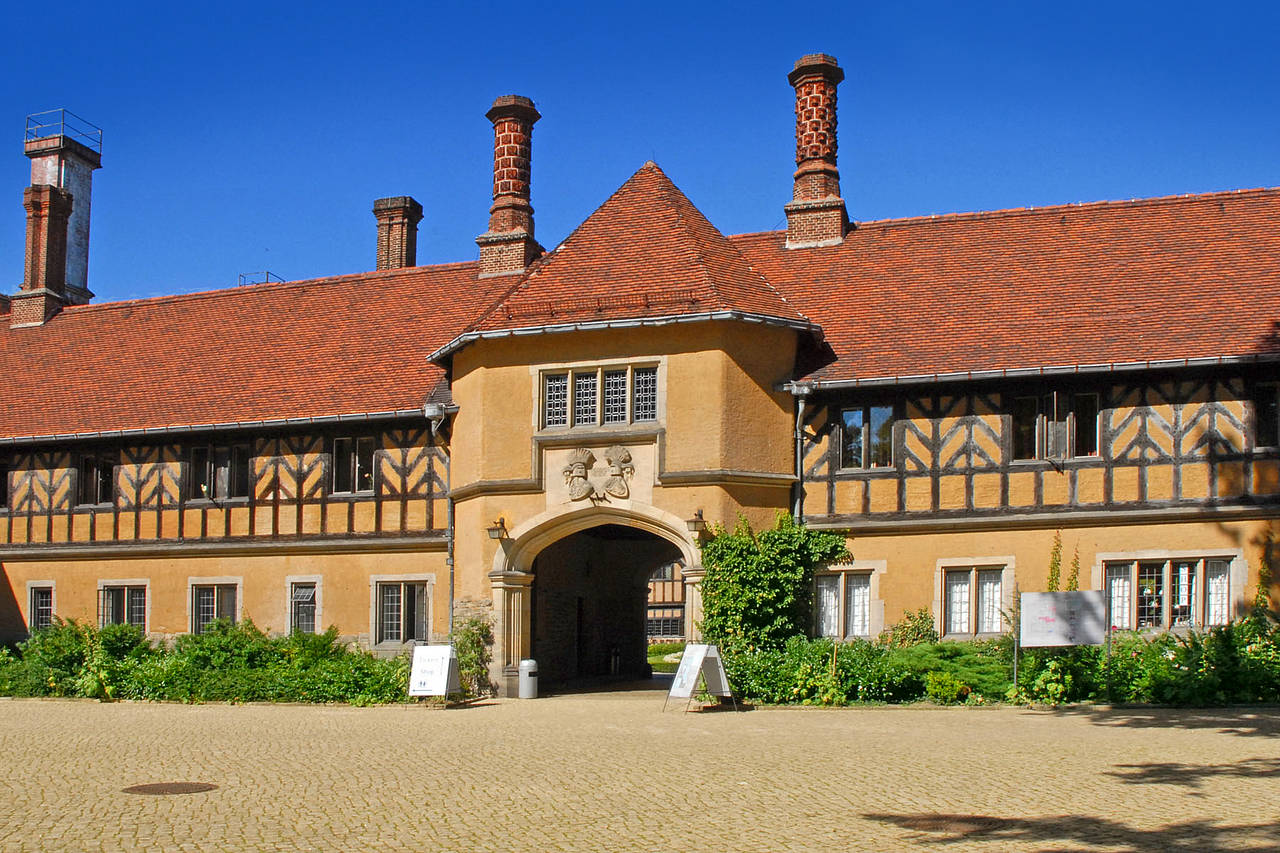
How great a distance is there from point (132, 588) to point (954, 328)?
52.0 ft

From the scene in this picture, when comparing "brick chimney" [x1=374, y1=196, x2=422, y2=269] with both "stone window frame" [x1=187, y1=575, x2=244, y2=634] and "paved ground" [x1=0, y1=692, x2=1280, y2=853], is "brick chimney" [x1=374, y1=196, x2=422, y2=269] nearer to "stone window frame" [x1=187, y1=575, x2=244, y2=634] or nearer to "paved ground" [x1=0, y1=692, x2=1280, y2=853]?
"stone window frame" [x1=187, y1=575, x2=244, y2=634]

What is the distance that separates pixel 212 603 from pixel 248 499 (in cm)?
207

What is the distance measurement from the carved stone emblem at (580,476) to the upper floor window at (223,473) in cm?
757

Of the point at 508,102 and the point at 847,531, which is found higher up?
the point at 508,102

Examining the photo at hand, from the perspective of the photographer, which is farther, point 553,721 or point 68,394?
point 68,394

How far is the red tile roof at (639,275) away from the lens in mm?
22078

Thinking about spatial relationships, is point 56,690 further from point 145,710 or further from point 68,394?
point 68,394

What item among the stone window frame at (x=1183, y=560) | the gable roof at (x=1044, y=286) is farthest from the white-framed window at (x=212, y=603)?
the stone window frame at (x=1183, y=560)

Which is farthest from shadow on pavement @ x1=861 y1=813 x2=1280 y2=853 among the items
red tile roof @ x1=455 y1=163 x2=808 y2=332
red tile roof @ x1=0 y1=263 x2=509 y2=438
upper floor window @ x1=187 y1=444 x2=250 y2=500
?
upper floor window @ x1=187 y1=444 x2=250 y2=500

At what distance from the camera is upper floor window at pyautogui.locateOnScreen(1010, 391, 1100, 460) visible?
21234 millimetres

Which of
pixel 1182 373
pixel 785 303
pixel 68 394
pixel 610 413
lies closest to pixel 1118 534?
pixel 1182 373

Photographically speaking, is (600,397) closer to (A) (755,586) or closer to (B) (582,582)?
(A) (755,586)

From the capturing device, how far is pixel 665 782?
41.1ft

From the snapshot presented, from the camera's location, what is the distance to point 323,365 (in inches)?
1072
